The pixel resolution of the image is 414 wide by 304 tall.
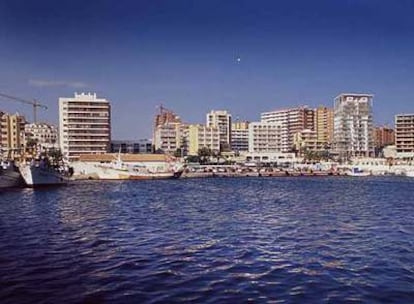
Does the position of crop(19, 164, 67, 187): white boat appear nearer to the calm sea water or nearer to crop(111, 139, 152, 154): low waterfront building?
the calm sea water

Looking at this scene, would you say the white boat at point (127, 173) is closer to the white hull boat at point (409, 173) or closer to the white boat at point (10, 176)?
the white boat at point (10, 176)

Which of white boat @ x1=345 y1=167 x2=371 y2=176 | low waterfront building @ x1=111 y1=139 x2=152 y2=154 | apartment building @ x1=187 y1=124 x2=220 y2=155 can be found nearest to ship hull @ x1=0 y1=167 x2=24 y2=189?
low waterfront building @ x1=111 y1=139 x2=152 y2=154

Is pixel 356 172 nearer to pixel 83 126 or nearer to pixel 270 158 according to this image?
pixel 270 158

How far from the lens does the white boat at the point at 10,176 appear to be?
66312mm

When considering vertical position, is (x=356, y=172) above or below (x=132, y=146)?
below

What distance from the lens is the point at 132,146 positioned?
583ft

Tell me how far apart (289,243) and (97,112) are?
14217 centimetres

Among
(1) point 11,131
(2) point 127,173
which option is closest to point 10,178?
(2) point 127,173

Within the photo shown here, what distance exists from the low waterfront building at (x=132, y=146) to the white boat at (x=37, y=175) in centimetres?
9217

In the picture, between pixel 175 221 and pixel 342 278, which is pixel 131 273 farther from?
pixel 175 221

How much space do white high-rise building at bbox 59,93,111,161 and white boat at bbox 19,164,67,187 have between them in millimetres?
74221

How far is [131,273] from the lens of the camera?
14305mm

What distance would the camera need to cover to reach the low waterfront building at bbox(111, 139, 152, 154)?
174 meters

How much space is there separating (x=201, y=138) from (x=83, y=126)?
50.9 metres
